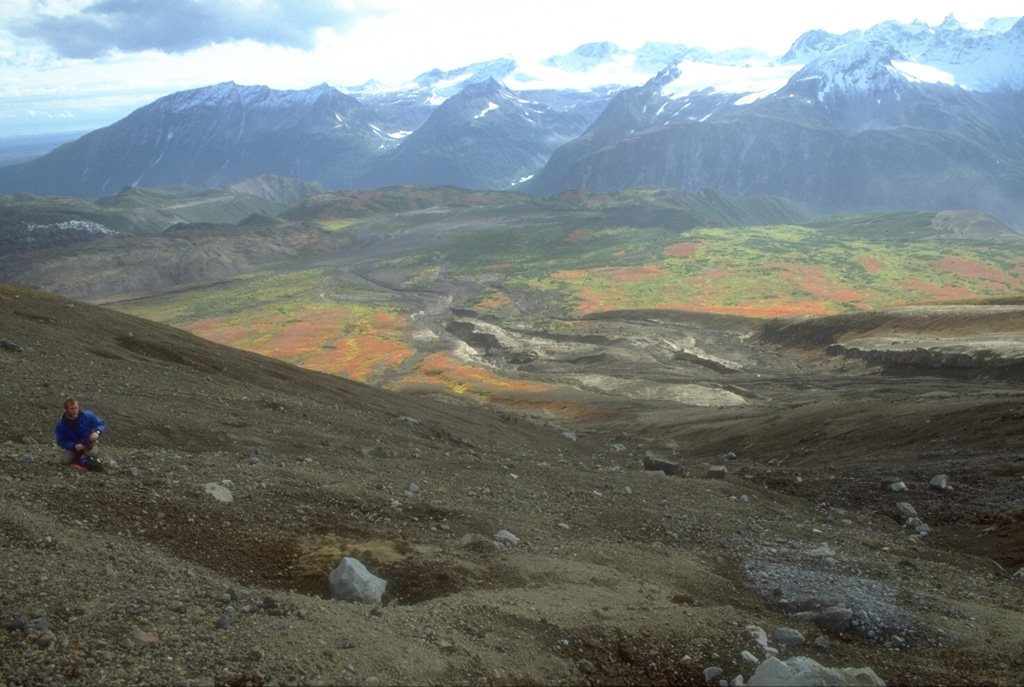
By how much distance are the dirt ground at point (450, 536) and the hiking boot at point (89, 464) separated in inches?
17.2

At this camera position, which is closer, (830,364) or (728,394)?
(728,394)

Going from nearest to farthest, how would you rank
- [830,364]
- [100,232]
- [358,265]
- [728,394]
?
[728,394]
[830,364]
[358,265]
[100,232]

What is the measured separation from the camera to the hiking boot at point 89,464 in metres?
13.5

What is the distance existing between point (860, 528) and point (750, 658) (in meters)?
10.1

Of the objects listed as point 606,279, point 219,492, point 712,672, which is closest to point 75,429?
point 219,492

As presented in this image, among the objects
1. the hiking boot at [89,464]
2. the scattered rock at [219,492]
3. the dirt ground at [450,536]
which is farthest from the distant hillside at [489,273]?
the hiking boot at [89,464]

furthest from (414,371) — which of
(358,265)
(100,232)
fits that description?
(100,232)

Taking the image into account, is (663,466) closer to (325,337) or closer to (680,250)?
(325,337)

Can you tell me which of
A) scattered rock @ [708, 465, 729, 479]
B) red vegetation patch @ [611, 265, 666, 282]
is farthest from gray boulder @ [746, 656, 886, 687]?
red vegetation patch @ [611, 265, 666, 282]

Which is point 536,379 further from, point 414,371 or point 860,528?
point 860,528

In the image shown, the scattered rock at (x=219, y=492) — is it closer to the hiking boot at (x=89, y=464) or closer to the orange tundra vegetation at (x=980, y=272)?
the hiking boot at (x=89, y=464)

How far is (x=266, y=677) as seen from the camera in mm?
7750

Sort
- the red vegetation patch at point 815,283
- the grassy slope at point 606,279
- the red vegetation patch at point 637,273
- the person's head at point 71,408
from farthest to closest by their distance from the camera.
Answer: the red vegetation patch at point 637,273
the red vegetation patch at point 815,283
the grassy slope at point 606,279
the person's head at point 71,408

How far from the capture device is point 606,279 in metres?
106
